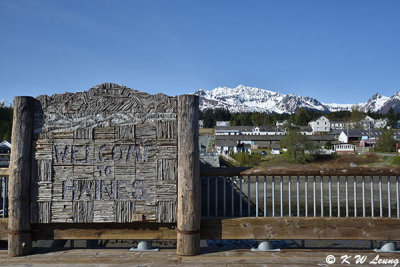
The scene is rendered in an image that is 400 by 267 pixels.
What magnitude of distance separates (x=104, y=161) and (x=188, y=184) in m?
1.33

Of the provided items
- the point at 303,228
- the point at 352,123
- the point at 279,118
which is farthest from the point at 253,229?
the point at 279,118

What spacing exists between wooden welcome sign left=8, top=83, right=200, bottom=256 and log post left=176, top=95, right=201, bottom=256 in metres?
0.01

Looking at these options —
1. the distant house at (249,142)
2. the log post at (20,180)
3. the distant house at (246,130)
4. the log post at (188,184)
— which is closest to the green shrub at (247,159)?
the distant house at (249,142)

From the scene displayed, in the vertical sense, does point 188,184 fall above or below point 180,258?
above

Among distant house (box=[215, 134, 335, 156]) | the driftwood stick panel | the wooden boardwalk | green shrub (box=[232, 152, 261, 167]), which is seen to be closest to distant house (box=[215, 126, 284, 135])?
distant house (box=[215, 134, 335, 156])

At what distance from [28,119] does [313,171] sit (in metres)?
4.44

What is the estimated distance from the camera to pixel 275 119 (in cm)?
14625

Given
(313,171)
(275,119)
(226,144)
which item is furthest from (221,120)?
(313,171)

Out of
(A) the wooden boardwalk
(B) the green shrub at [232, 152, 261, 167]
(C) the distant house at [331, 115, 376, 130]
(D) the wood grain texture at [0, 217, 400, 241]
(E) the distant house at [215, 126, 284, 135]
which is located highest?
(C) the distant house at [331, 115, 376, 130]

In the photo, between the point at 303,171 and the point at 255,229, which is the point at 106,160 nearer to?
the point at 255,229

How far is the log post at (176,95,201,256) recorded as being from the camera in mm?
4316

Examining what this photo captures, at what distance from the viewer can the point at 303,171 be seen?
4578 mm

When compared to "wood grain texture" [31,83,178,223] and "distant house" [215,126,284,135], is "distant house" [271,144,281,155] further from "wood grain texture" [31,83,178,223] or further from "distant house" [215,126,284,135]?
"wood grain texture" [31,83,178,223]

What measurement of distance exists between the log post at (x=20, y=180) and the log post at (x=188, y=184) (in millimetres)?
2302
